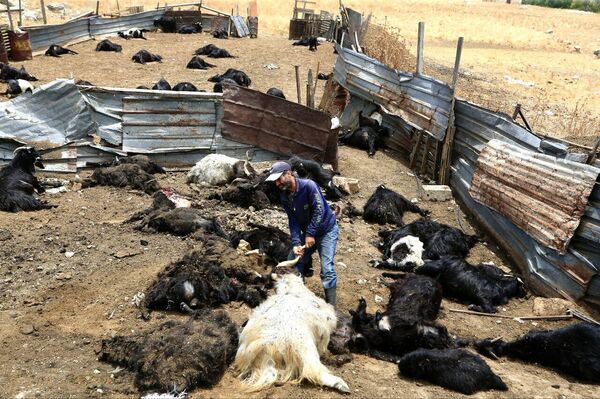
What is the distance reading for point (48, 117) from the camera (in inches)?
427

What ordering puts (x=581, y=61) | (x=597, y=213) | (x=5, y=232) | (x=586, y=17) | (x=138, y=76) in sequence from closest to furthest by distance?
1. (x=597, y=213)
2. (x=5, y=232)
3. (x=138, y=76)
4. (x=581, y=61)
5. (x=586, y=17)

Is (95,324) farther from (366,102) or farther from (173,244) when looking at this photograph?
(366,102)

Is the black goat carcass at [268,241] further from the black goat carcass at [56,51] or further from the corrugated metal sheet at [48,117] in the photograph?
the black goat carcass at [56,51]

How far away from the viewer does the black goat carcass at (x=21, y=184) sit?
8.77 metres

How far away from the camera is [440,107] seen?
37.9ft

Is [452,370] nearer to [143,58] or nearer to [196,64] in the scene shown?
[196,64]

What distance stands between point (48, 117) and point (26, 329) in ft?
20.7

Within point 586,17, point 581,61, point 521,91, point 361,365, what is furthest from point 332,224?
point 586,17

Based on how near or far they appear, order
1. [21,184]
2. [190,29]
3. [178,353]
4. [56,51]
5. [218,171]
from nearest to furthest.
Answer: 1. [178,353]
2. [21,184]
3. [218,171]
4. [56,51]
5. [190,29]

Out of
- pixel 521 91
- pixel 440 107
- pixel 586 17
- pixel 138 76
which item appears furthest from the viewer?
pixel 586 17

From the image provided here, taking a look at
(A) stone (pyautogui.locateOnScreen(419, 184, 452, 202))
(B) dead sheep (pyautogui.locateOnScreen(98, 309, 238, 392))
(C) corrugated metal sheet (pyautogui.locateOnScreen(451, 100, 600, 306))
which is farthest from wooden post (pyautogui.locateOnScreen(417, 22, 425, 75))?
(B) dead sheep (pyautogui.locateOnScreen(98, 309, 238, 392))

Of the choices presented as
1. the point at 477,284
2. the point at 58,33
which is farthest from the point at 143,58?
the point at 477,284

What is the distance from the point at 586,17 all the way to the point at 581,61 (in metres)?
30.0

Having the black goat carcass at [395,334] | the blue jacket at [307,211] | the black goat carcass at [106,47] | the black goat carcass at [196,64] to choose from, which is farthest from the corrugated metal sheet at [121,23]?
the black goat carcass at [395,334]
